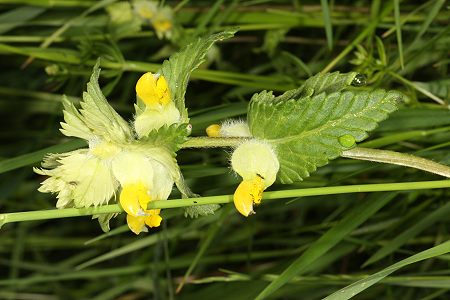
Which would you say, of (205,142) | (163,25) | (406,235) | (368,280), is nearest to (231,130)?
(205,142)

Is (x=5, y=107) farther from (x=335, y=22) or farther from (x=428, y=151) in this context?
(x=428, y=151)

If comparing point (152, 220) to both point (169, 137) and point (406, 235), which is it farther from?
point (406, 235)

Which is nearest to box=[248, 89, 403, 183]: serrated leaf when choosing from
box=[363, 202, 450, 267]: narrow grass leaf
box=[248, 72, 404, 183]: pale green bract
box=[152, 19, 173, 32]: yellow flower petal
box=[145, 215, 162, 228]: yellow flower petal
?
box=[248, 72, 404, 183]: pale green bract

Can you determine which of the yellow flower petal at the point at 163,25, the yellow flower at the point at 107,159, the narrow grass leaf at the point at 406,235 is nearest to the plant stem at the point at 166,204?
the yellow flower at the point at 107,159

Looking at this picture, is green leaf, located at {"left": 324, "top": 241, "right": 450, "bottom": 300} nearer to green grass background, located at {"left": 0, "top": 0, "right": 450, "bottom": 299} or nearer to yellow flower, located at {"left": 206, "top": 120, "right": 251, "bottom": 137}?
green grass background, located at {"left": 0, "top": 0, "right": 450, "bottom": 299}

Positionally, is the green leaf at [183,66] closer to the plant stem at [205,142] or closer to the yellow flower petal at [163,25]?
the plant stem at [205,142]

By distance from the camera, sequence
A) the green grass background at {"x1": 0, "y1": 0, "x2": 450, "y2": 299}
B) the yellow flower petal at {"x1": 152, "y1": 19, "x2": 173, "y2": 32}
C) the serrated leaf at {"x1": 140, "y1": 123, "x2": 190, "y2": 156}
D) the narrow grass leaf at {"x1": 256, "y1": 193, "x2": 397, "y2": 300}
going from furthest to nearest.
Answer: the yellow flower petal at {"x1": 152, "y1": 19, "x2": 173, "y2": 32} < the green grass background at {"x1": 0, "y1": 0, "x2": 450, "y2": 299} < the narrow grass leaf at {"x1": 256, "y1": 193, "x2": 397, "y2": 300} < the serrated leaf at {"x1": 140, "y1": 123, "x2": 190, "y2": 156}
